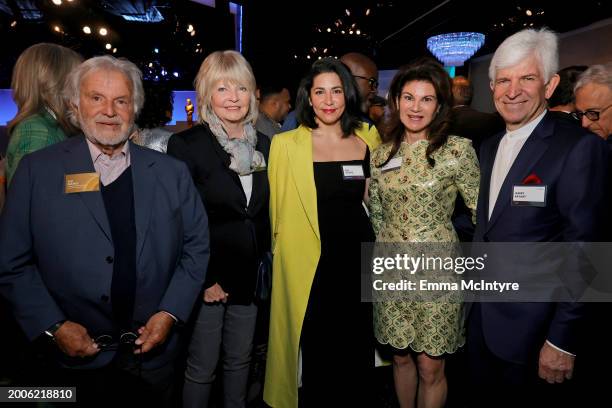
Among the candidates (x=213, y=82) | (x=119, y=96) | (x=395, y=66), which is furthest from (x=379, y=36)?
(x=119, y=96)

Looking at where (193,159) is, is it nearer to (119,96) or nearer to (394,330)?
(119,96)

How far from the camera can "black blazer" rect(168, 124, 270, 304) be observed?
2100mm

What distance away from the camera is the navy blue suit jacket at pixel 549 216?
58.8 inches

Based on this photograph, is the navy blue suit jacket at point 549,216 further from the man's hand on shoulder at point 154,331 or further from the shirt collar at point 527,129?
the man's hand on shoulder at point 154,331

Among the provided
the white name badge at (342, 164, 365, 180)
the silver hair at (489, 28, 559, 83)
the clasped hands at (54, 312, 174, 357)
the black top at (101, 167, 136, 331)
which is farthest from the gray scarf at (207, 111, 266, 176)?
the silver hair at (489, 28, 559, 83)

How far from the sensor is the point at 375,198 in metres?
2.31

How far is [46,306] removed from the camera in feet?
4.95

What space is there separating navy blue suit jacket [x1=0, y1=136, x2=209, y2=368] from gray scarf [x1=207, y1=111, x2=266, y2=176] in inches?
21.1

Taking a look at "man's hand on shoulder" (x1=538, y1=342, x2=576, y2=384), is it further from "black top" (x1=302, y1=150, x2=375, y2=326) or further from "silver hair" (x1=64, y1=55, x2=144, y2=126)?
"silver hair" (x1=64, y1=55, x2=144, y2=126)

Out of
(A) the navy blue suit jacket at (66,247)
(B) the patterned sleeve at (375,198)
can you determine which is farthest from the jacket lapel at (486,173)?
(A) the navy blue suit jacket at (66,247)

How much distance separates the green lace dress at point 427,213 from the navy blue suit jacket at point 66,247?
3.80 ft

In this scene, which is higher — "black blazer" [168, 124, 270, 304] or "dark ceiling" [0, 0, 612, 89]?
"dark ceiling" [0, 0, 612, 89]

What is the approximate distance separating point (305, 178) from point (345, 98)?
0.59 metres

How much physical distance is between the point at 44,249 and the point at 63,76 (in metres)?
1.07
